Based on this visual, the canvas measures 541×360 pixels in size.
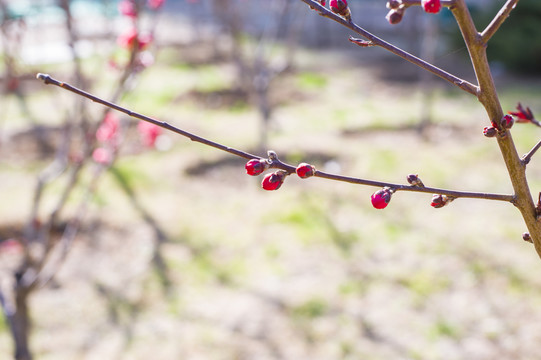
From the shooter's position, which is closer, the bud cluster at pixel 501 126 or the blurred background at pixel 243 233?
the bud cluster at pixel 501 126

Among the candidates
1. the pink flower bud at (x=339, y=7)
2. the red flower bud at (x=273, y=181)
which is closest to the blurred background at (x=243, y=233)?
the pink flower bud at (x=339, y=7)

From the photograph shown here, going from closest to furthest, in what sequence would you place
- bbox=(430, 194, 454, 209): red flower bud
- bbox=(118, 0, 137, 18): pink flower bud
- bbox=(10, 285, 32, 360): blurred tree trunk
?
bbox=(430, 194, 454, 209): red flower bud < bbox=(10, 285, 32, 360): blurred tree trunk < bbox=(118, 0, 137, 18): pink flower bud

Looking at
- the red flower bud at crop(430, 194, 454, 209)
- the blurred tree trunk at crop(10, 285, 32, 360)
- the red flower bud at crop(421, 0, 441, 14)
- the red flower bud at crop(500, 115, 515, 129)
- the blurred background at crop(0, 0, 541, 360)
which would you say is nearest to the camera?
the red flower bud at crop(421, 0, 441, 14)

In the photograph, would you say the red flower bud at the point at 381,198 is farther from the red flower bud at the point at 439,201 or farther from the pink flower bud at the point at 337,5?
the pink flower bud at the point at 337,5

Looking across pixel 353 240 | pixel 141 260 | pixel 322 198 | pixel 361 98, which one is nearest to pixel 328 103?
pixel 361 98

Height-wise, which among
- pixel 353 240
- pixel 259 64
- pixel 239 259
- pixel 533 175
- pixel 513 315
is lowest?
pixel 239 259

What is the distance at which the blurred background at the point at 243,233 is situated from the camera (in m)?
3.15

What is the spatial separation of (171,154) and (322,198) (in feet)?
5.96

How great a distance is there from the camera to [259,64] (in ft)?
18.7

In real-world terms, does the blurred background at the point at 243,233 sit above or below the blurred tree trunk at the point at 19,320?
above

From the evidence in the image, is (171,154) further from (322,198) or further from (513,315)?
(513,315)

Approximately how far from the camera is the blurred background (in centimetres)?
315

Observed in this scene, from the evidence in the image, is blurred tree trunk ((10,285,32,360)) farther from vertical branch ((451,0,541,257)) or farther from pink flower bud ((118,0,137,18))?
vertical branch ((451,0,541,257))

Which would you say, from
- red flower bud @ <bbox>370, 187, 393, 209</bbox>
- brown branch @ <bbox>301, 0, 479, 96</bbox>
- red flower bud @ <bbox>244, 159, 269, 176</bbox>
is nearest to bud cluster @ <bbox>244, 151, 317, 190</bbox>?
red flower bud @ <bbox>244, 159, 269, 176</bbox>
